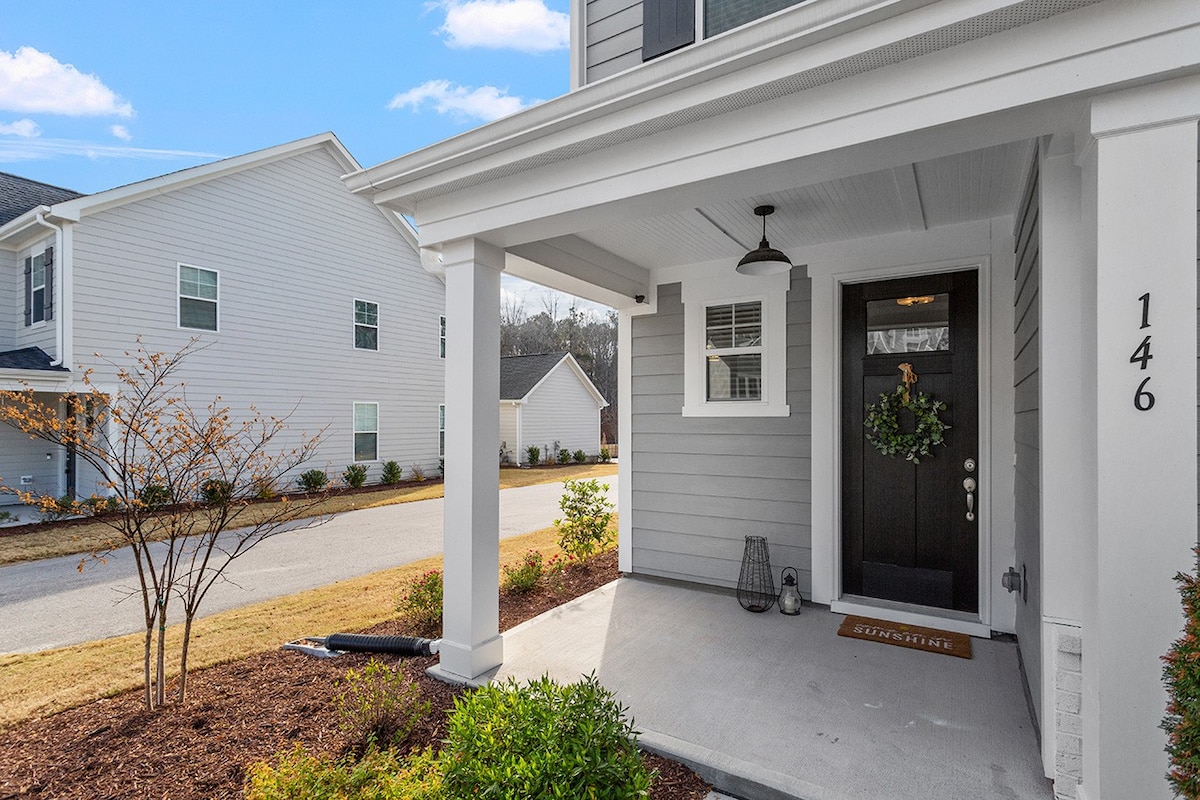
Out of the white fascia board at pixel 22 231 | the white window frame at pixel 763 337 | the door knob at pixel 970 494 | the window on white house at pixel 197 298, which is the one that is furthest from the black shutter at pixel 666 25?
the white fascia board at pixel 22 231

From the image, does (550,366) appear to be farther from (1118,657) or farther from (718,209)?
(1118,657)

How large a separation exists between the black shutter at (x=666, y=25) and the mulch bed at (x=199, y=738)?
3689 millimetres

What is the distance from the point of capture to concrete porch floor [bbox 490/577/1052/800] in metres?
2.22

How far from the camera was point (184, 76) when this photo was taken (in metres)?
10.3

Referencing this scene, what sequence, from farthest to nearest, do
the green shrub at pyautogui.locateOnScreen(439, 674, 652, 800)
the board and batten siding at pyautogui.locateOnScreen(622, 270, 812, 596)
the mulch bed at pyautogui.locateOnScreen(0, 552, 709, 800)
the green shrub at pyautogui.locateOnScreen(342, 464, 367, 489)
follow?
1. the green shrub at pyautogui.locateOnScreen(342, 464, 367, 489)
2. the board and batten siding at pyautogui.locateOnScreen(622, 270, 812, 596)
3. the mulch bed at pyautogui.locateOnScreen(0, 552, 709, 800)
4. the green shrub at pyautogui.locateOnScreen(439, 674, 652, 800)

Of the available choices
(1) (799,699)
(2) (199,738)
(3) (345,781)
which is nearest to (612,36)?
(1) (799,699)

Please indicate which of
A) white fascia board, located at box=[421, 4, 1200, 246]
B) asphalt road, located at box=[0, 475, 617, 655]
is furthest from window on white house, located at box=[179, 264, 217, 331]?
white fascia board, located at box=[421, 4, 1200, 246]

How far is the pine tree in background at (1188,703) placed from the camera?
1.19 metres

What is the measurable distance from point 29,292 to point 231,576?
7.48 m

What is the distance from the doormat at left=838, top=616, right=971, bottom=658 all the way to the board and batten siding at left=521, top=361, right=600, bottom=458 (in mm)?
13519

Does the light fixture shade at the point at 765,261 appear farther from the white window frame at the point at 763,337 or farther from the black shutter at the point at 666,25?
the black shutter at the point at 666,25

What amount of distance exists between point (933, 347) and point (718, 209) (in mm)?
1799

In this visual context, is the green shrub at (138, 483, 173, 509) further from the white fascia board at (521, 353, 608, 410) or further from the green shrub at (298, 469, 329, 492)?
the white fascia board at (521, 353, 608, 410)

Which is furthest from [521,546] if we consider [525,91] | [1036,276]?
[525,91]
